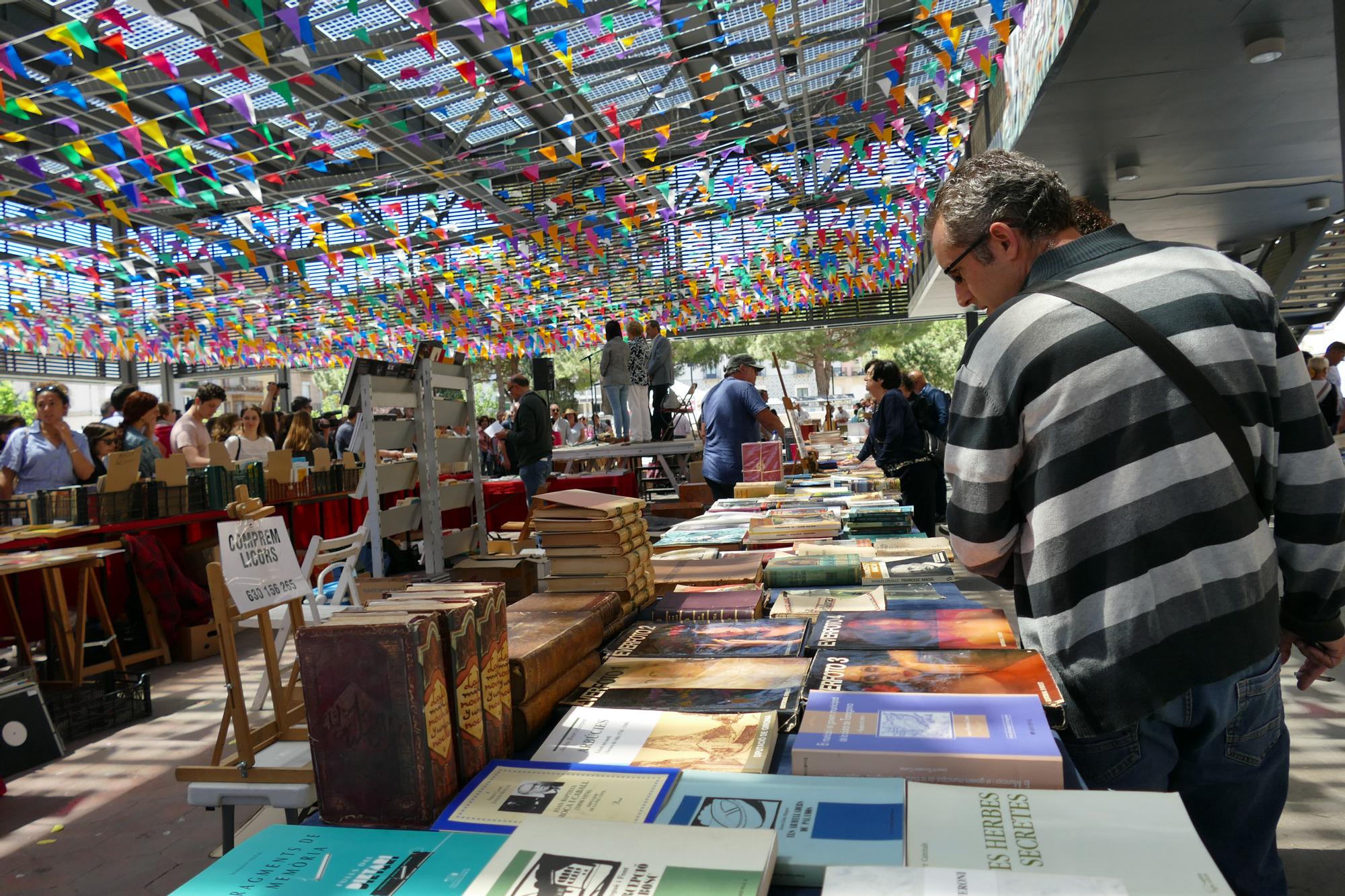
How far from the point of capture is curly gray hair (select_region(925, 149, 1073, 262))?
152cm

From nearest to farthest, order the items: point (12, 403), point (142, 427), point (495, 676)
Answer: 1. point (495, 676)
2. point (142, 427)
3. point (12, 403)

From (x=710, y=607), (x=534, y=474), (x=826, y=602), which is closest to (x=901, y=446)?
(x=534, y=474)

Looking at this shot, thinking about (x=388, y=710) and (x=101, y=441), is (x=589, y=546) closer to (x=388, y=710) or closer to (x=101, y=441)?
(x=388, y=710)

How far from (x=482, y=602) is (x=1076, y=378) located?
38.1 inches

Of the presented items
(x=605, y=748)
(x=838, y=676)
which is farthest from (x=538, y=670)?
(x=838, y=676)

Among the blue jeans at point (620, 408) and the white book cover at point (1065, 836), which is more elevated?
the blue jeans at point (620, 408)

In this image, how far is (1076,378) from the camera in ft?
4.40

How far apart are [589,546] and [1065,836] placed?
1339 mm

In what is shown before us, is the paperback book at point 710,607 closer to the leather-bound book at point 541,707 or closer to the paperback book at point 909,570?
the paperback book at point 909,570

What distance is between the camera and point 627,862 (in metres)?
0.95

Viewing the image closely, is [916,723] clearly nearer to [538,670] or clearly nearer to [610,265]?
[538,670]

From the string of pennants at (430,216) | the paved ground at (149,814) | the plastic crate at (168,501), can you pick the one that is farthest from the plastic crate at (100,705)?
the string of pennants at (430,216)

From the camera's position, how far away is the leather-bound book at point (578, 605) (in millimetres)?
1907

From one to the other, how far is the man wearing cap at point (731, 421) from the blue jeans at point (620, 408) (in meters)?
4.86
